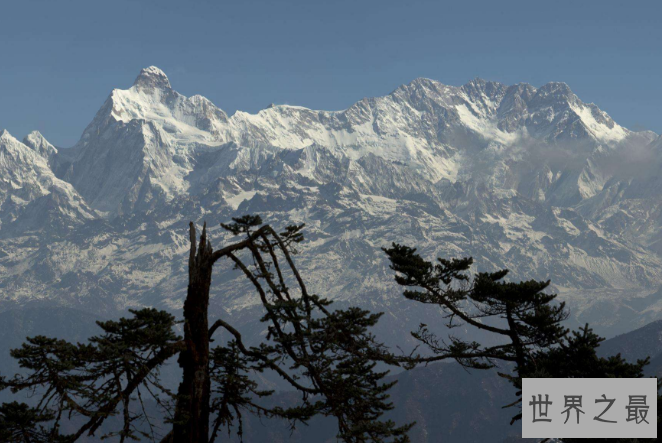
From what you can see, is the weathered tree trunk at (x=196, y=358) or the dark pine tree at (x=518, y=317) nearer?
the weathered tree trunk at (x=196, y=358)

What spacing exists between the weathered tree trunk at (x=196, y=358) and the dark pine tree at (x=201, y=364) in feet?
0.08

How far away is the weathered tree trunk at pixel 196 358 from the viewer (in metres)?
17.7

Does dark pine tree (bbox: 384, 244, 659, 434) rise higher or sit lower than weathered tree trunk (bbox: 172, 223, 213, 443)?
higher

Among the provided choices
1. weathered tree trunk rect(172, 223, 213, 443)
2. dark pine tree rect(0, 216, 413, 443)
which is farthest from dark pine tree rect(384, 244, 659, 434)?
weathered tree trunk rect(172, 223, 213, 443)

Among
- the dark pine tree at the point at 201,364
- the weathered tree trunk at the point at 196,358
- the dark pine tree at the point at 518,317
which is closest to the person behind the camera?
the dark pine tree at the point at 201,364

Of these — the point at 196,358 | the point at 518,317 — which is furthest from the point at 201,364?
the point at 518,317

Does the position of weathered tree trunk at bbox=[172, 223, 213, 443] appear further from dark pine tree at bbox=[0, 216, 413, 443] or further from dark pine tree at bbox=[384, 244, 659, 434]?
dark pine tree at bbox=[384, 244, 659, 434]

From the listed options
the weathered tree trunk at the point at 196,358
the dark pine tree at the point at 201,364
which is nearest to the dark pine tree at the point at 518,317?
the dark pine tree at the point at 201,364

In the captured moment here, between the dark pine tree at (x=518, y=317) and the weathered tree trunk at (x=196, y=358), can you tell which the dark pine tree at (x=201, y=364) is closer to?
the weathered tree trunk at (x=196, y=358)

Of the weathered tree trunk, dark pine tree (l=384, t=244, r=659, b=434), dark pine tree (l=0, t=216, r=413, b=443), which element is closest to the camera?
dark pine tree (l=0, t=216, r=413, b=443)

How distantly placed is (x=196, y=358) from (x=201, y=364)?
Answer: 0.93 ft

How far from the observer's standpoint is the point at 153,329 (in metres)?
16.2

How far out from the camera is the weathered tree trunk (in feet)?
58.0

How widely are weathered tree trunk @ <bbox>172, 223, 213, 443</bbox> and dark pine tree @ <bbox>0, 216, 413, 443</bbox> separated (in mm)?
24
